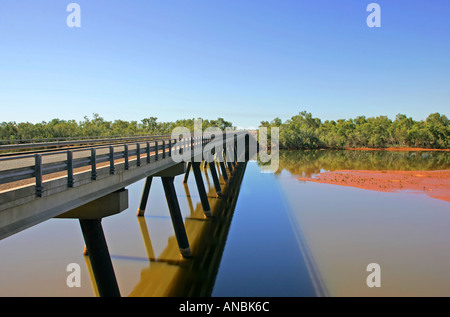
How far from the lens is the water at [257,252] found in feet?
39.5

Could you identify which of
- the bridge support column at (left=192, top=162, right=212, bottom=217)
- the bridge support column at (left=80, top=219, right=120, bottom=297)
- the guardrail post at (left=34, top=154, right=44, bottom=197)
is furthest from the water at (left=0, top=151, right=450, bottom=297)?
the guardrail post at (left=34, top=154, right=44, bottom=197)

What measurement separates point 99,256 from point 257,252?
8892 mm

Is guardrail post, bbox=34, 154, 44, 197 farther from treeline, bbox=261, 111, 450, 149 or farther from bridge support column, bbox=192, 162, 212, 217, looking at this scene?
treeline, bbox=261, 111, 450, 149

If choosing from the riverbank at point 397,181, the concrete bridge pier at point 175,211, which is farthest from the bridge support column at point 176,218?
the riverbank at point 397,181

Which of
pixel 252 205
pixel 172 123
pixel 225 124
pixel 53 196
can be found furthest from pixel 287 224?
pixel 225 124

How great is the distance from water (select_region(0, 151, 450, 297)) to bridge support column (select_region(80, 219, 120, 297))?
3.50 m

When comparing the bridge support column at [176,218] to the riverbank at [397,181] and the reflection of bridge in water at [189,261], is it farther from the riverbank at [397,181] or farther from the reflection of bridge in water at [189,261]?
the riverbank at [397,181]

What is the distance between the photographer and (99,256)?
827cm

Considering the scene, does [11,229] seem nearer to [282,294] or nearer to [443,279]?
[282,294]

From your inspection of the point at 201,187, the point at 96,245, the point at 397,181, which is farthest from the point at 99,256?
the point at 397,181

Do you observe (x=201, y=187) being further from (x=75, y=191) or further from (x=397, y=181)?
(x=397, y=181)

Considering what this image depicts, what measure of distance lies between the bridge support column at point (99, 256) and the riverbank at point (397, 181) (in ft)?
93.9
